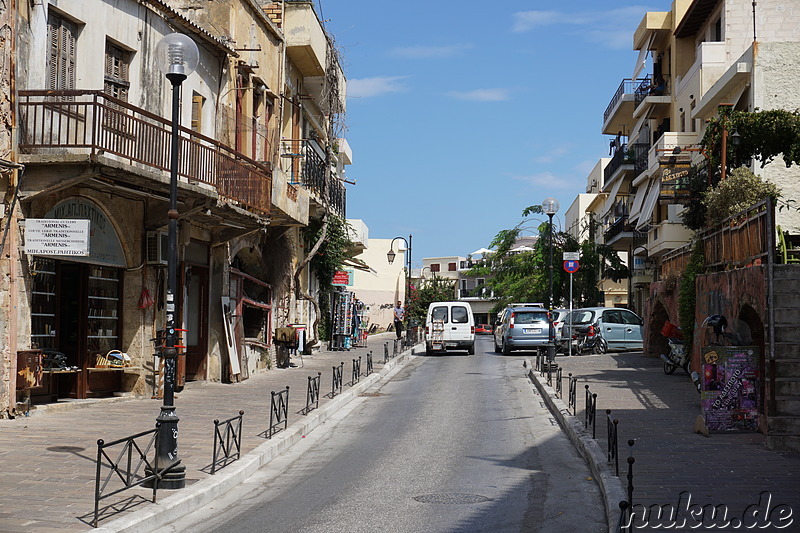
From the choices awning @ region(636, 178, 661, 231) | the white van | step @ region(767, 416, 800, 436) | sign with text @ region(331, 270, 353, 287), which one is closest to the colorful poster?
step @ region(767, 416, 800, 436)

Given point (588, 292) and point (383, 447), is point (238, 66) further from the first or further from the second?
point (588, 292)

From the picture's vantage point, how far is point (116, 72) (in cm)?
1576

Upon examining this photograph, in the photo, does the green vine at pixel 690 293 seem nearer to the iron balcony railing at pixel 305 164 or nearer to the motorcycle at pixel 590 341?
the iron balcony railing at pixel 305 164

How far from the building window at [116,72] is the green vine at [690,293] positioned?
1137 cm

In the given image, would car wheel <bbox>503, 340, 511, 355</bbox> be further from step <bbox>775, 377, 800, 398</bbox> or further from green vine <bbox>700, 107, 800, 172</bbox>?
step <bbox>775, 377, 800, 398</bbox>

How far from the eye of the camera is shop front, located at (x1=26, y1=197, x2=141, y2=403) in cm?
1410

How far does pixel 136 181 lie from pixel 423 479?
7.39 meters

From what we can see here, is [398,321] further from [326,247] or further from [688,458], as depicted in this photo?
[688,458]

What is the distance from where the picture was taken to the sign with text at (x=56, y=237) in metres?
12.8

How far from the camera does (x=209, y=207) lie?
16.6 metres

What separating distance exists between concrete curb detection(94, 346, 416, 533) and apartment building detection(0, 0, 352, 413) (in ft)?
13.0

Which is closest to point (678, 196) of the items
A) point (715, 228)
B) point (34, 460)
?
point (715, 228)

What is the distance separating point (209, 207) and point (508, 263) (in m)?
42.7

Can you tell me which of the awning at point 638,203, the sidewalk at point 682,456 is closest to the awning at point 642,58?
the awning at point 638,203
